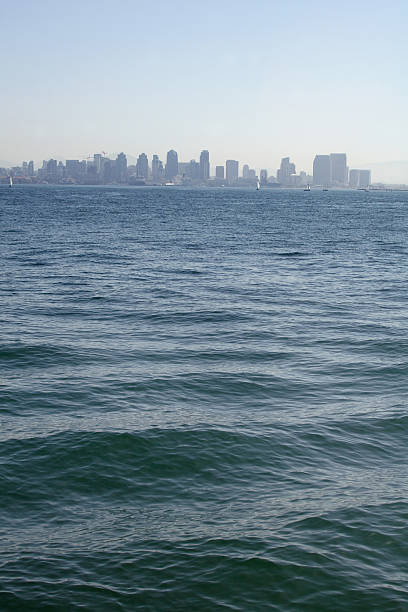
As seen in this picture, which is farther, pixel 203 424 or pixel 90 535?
pixel 203 424

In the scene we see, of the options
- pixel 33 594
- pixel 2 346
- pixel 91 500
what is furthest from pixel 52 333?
pixel 33 594

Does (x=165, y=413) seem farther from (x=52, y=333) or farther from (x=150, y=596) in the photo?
(x=52, y=333)

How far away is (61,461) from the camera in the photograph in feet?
47.1

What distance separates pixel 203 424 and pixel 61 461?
3745 mm

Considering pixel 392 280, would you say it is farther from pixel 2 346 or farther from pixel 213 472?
pixel 213 472

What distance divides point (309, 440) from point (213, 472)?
2790 mm

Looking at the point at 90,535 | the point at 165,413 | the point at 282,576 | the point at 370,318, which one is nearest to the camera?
the point at 282,576

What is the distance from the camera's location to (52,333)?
25.3m

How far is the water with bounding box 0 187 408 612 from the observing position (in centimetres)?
1038

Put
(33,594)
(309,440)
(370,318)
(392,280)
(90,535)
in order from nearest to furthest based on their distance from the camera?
1. (33,594)
2. (90,535)
3. (309,440)
4. (370,318)
5. (392,280)

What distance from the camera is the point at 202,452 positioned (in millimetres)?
14883

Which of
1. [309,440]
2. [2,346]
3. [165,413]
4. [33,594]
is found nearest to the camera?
[33,594]

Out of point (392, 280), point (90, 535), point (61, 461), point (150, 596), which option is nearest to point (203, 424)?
point (61, 461)

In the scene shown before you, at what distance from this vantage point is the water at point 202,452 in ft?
34.0
